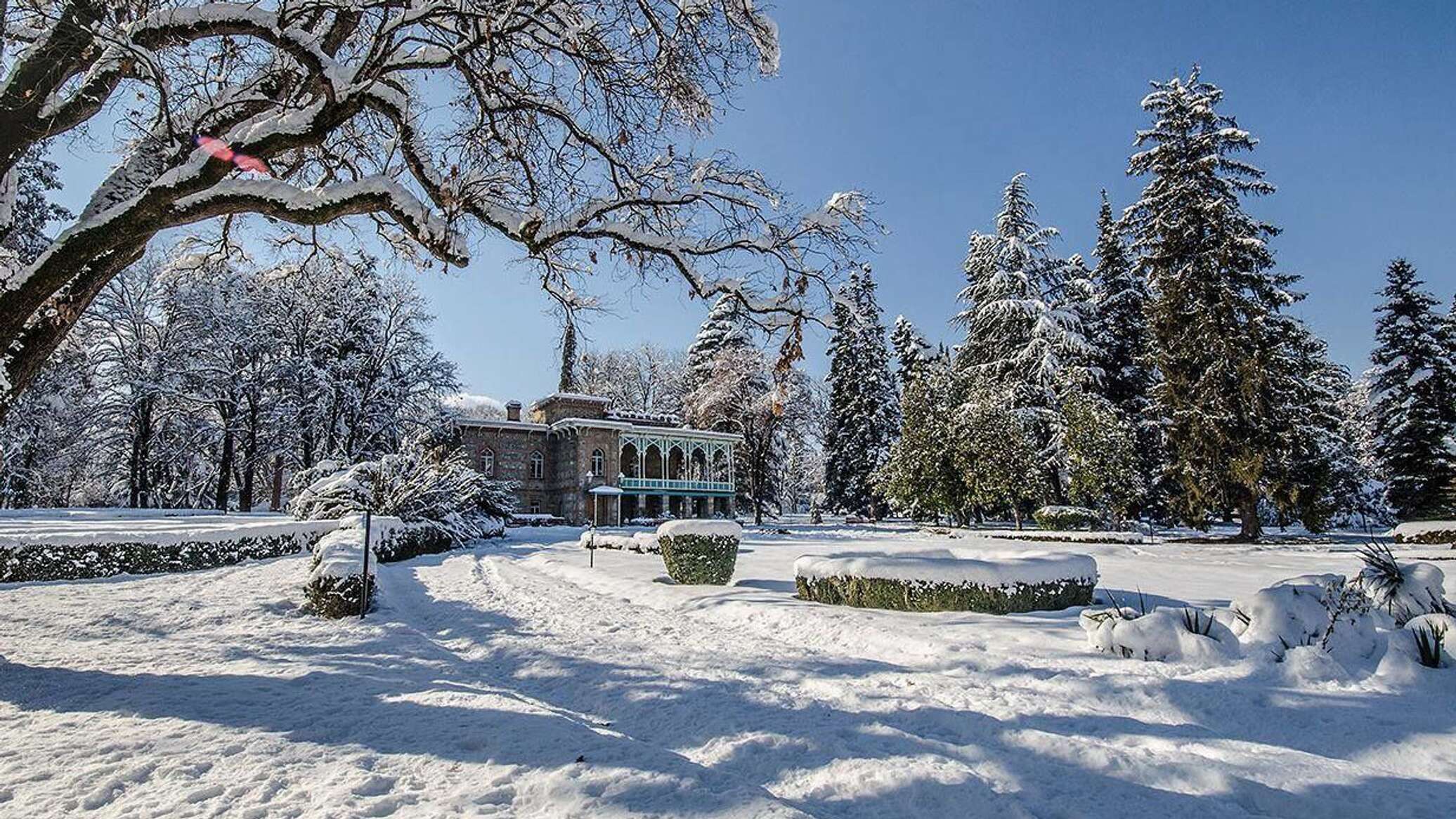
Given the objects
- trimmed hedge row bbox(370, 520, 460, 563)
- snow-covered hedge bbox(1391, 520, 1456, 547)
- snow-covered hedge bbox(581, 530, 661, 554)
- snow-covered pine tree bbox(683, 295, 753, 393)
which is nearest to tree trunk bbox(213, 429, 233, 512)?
trimmed hedge row bbox(370, 520, 460, 563)

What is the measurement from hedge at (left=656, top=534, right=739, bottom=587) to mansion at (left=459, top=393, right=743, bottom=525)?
27.1 meters

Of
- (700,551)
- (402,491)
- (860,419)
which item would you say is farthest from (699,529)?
(860,419)

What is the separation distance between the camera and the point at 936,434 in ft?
90.0

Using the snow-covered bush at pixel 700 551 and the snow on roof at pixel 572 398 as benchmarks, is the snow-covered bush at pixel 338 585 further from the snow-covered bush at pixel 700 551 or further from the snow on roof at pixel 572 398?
the snow on roof at pixel 572 398

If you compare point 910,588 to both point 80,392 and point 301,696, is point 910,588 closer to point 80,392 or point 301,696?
point 301,696

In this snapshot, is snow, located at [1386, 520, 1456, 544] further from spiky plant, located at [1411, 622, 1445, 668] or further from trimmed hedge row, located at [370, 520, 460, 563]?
trimmed hedge row, located at [370, 520, 460, 563]

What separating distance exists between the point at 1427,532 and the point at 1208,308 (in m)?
8.81

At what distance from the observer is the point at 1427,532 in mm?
19953

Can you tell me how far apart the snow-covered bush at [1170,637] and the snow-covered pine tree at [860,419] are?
37.8m

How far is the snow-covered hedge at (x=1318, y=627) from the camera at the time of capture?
5.18 meters

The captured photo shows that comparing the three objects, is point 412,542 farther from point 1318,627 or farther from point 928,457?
point 928,457

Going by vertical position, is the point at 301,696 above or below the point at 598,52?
below

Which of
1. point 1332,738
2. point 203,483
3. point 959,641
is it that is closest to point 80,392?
point 203,483

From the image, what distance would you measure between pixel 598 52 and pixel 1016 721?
652cm
